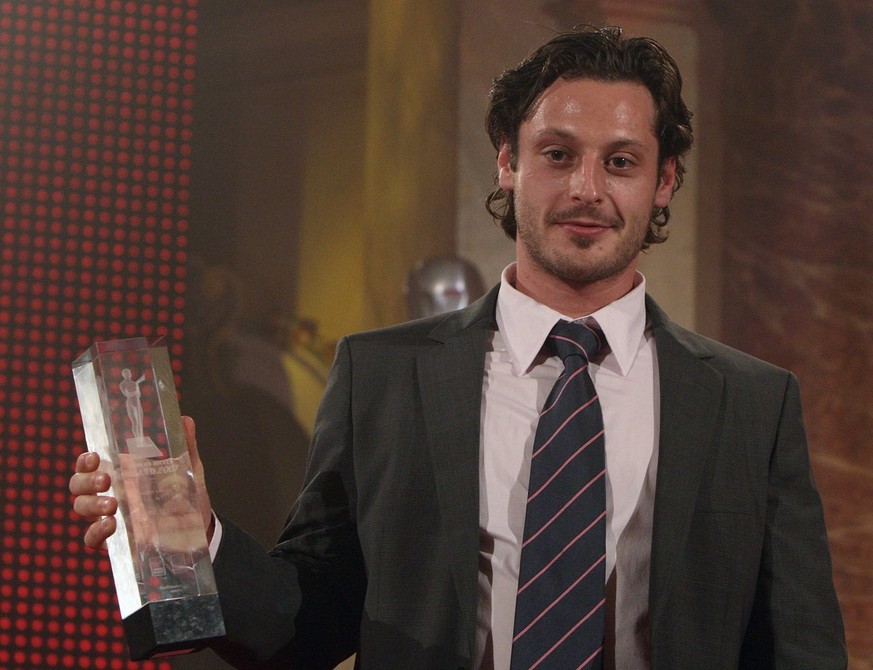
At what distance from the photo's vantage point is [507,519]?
4.99 ft

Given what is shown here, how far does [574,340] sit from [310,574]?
510mm

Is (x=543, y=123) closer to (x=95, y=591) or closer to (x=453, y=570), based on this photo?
(x=453, y=570)

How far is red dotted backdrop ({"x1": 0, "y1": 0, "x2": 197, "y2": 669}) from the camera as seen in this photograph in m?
2.92

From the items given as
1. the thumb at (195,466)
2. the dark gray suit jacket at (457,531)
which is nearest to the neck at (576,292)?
the dark gray suit jacket at (457,531)

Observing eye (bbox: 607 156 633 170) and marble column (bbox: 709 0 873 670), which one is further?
marble column (bbox: 709 0 873 670)

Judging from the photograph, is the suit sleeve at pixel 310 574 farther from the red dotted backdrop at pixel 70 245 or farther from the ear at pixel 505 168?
the red dotted backdrop at pixel 70 245

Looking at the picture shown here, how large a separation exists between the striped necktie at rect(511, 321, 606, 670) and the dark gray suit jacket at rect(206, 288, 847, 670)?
7cm

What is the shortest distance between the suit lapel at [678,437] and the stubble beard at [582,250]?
121 mm

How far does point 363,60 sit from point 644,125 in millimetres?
1733

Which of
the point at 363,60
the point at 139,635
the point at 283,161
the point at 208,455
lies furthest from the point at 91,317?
the point at 139,635

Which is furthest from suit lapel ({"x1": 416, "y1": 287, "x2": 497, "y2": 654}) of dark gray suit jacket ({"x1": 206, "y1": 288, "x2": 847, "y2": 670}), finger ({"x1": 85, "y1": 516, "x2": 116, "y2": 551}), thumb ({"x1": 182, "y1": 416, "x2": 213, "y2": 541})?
finger ({"x1": 85, "y1": 516, "x2": 116, "y2": 551})

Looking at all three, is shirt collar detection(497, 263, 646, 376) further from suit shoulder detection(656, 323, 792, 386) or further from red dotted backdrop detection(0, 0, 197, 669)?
red dotted backdrop detection(0, 0, 197, 669)

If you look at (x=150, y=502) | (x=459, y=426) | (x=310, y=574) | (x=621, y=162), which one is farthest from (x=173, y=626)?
(x=621, y=162)

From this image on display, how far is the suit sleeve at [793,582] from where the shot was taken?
1.50 metres
